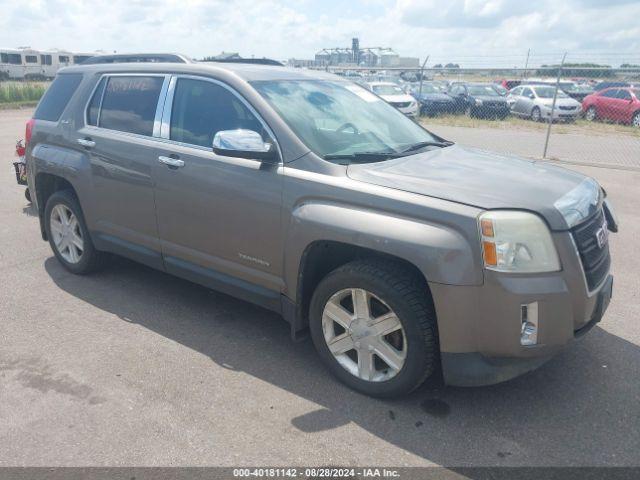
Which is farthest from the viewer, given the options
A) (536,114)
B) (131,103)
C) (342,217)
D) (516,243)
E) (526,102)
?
(526,102)

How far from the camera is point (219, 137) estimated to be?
341 cm

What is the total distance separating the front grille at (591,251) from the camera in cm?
291

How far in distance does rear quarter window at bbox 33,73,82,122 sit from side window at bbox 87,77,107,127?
35 centimetres

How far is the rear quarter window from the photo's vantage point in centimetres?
505

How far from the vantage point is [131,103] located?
446cm

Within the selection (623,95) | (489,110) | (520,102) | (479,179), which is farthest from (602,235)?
(520,102)

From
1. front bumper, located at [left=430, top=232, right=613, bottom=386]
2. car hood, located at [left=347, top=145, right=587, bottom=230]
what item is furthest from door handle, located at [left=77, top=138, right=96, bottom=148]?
front bumper, located at [left=430, top=232, right=613, bottom=386]

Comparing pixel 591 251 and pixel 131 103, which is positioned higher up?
pixel 131 103

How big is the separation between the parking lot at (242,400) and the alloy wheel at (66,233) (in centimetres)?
56

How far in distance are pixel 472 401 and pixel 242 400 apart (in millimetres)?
1346

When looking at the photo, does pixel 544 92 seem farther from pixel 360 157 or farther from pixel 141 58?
pixel 360 157


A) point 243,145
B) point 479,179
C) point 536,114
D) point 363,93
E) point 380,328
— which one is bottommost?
point 536,114

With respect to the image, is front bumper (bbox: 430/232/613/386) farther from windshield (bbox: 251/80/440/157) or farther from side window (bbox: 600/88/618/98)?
side window (bbox: 600/88/618/98)

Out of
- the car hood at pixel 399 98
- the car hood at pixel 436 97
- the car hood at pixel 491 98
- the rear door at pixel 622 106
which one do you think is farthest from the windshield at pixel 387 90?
the rear door at pixel 622 106
